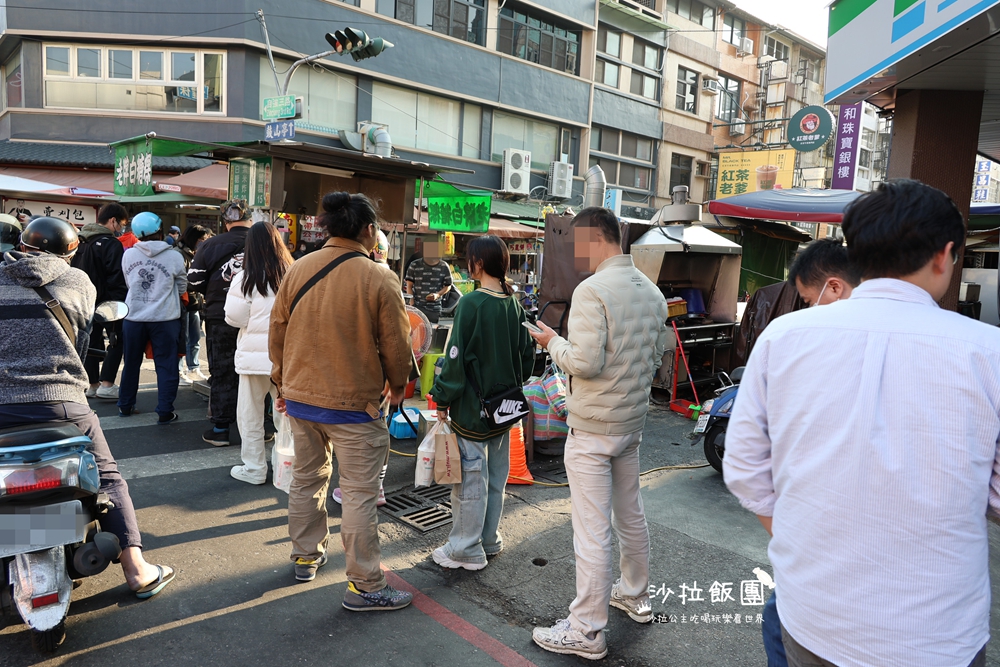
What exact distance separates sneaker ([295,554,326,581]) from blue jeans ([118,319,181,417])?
11.3ft

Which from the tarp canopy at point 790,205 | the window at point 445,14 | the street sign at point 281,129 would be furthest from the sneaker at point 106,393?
the window at point 445,14

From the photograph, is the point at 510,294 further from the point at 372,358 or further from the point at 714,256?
the point at 714,256

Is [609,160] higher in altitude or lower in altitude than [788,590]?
higher

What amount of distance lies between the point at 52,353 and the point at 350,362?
1334 mm

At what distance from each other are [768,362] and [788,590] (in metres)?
0.58

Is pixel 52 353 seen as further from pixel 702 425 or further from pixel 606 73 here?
pixel 606 73

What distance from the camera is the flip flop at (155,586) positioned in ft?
11.0

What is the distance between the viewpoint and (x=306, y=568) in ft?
12.0

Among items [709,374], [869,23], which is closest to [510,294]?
[869,23]

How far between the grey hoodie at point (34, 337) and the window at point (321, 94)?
15.0 meters

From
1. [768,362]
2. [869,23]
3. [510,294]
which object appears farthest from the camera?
[869,23]

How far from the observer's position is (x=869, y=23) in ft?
17.1

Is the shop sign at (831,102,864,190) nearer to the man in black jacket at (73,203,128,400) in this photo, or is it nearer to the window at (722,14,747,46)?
the window at (722,14,747,46)

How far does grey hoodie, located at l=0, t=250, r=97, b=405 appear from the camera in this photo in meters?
2.93
